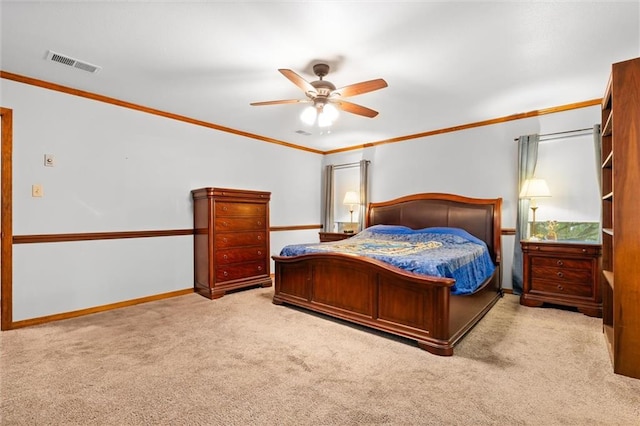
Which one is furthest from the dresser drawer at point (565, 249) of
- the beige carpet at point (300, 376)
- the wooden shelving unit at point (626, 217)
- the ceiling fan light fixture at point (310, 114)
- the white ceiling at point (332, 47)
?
the ceiling fan light fixture at point (310, 114)

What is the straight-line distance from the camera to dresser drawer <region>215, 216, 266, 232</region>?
433 centimetres

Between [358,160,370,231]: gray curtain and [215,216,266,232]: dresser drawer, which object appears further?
[358,160,370,231]: gray curtain

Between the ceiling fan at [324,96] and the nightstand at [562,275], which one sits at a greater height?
the ceiling fan at [324,96]

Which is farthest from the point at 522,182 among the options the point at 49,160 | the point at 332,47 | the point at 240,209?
the point at 49,160

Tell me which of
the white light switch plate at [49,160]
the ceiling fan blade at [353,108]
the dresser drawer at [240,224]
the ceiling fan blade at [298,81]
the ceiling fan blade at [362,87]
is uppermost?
the ceiling fan blade at [298,81]

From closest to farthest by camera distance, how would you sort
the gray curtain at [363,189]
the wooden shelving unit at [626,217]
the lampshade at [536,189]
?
the wooden shelving unit at [626,217] < the lampshade at [536,189] < the gray curtain at [363,189]

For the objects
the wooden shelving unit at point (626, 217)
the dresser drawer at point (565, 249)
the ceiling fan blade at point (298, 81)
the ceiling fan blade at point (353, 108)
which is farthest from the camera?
the dresser drawer at point (565, 249)

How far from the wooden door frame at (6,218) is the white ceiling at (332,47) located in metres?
0.59

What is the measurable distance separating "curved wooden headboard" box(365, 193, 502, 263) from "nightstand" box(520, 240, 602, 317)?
1.49 feet

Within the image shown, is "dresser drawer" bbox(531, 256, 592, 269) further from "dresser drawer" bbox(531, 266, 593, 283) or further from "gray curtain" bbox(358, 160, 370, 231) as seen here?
"gray curtain" bbox(358, 160, 370, 231)

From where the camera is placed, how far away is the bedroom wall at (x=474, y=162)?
13.3ft

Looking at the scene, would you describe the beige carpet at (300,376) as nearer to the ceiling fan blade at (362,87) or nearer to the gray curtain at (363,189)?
the ceiling fan blade at (362,87)

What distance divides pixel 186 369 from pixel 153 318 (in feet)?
4.55

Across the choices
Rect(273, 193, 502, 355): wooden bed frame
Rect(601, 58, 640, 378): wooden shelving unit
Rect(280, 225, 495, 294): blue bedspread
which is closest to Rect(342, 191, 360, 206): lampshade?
Rect(280, 225, 495, 294): blue bedspread
